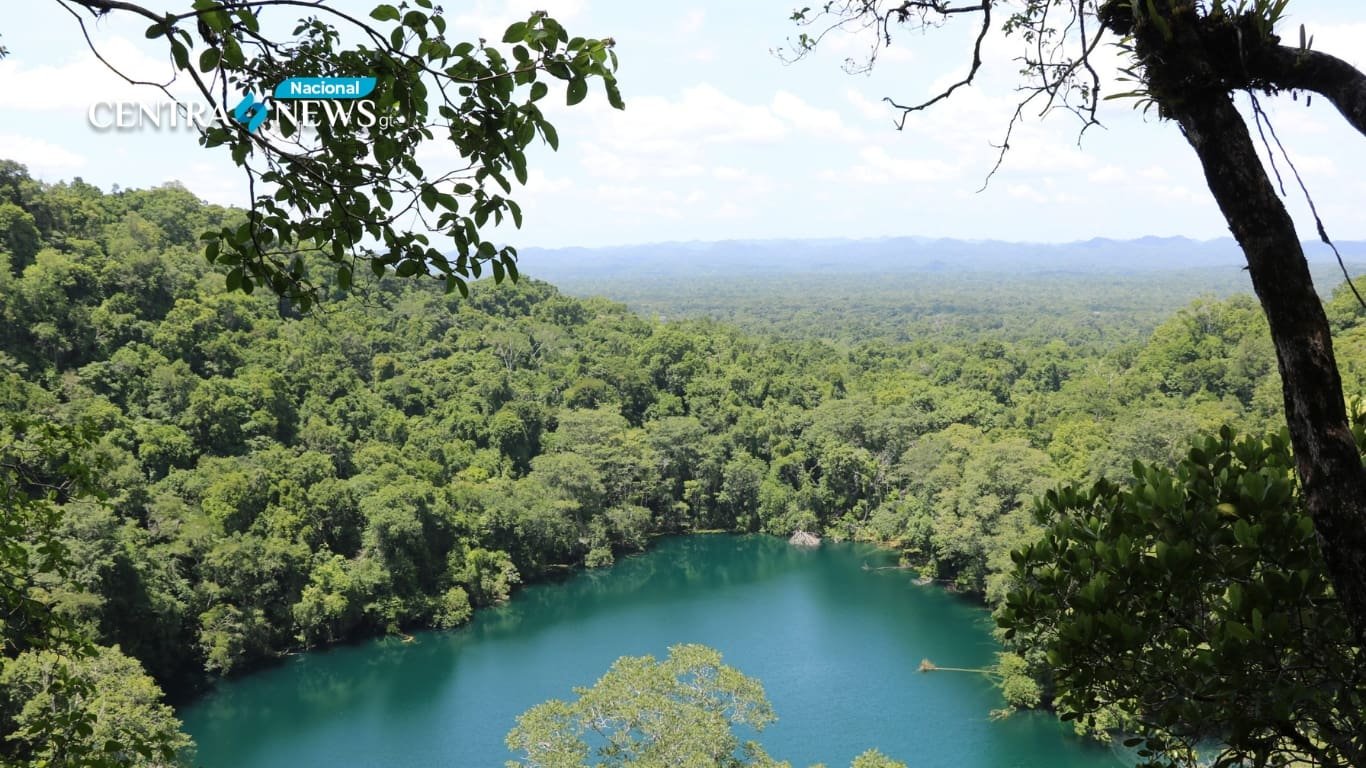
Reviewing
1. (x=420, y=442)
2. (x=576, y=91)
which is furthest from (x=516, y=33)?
(x=420, y=442)

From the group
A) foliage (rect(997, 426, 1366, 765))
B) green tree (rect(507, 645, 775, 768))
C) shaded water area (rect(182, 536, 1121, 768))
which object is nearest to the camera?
foliage (rect(997, 426, 1366, 765))

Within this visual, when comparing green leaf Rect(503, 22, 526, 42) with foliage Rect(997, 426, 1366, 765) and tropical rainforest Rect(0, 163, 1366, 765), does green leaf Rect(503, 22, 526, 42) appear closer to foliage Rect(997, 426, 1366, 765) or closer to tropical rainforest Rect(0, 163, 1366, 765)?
foliage Rect(997, 426, 1366, 765)

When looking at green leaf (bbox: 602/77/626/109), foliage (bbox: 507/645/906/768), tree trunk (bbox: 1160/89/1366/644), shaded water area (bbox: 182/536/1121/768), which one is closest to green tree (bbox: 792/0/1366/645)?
tree trunk (bbox: 1160/89/1366/644)

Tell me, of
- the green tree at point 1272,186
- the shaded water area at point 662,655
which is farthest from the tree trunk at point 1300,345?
the shaded water area at point 662,655

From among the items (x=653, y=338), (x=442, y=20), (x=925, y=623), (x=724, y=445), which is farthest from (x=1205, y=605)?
(x=653, y=338)

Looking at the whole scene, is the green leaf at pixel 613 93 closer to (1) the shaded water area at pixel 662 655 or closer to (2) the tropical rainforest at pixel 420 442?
(2) the tropical rainforest at pixel 420 442

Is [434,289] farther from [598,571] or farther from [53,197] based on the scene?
[598,571]
